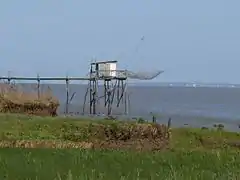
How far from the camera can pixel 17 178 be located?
9.88 metres

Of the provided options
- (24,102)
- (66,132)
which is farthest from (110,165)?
(24,102)

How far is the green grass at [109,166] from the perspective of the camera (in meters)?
10.1

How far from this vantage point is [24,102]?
120 ft

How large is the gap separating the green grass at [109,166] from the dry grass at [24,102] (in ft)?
69.7

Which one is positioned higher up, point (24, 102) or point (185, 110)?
point (24, 102)

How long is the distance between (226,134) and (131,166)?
19.3m

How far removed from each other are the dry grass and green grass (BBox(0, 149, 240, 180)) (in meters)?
21.2

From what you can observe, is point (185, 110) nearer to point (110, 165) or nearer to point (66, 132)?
point (66, 132)

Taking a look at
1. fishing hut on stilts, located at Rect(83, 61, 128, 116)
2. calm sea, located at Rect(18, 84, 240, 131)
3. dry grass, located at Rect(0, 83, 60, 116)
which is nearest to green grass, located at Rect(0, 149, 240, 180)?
dry grass, located at Rect(0, 83, 60, 116)

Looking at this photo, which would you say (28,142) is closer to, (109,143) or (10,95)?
(109,143)

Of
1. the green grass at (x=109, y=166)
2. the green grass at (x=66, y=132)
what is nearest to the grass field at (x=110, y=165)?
the green grass at (x=109, y=166)

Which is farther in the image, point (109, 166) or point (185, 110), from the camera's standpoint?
point (185, 110)

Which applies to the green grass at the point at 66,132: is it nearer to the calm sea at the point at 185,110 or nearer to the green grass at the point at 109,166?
the green grass at the point at 109,166

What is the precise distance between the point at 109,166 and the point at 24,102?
984 inches
